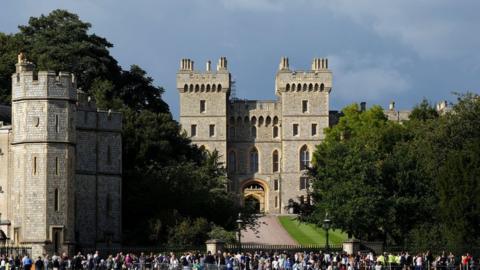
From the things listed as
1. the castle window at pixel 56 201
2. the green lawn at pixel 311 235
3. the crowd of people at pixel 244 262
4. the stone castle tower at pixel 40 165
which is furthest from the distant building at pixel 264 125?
the crowd of people at pixel 244 262

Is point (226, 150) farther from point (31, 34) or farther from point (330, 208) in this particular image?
point (330, 208)

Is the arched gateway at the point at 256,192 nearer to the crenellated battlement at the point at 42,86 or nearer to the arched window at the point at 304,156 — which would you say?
the arched window at the point at 304,156

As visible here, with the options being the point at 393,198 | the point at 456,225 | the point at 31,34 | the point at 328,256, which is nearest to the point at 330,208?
the point at 393,198

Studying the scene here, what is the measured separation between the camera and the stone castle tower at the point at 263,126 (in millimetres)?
131250

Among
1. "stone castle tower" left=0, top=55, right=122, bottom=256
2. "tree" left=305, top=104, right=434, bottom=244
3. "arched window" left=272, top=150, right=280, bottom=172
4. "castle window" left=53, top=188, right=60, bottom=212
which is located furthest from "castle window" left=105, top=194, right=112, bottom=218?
"arched window" left=272, top=150, right=280, bottom=172

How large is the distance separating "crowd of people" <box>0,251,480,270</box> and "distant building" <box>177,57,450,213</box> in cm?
6830

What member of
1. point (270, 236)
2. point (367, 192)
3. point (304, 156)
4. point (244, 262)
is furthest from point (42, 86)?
point (304, 156)

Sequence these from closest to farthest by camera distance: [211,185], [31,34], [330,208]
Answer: [330,208], [211,185], [31,34]

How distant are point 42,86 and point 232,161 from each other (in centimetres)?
7096

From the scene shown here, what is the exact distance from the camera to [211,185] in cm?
8506

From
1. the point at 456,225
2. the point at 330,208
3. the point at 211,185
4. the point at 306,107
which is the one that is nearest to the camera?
the point at 456,225

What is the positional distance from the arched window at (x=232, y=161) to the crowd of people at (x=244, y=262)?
2813 inches

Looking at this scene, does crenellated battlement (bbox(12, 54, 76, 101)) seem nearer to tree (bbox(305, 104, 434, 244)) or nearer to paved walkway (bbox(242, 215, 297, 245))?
tree (bbox(305, 104, 434, 244))

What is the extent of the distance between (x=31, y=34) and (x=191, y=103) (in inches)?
1444
